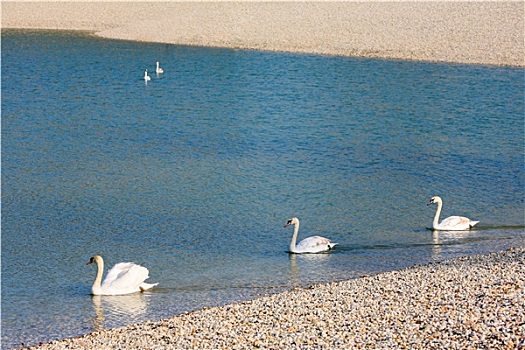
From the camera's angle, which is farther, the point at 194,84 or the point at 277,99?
the point at 194,84

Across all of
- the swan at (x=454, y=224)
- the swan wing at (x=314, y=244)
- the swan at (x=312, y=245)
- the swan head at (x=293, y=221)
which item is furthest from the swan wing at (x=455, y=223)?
the swan head at (x=293, y=221)

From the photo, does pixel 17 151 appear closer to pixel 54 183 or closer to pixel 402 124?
pixel 54 183

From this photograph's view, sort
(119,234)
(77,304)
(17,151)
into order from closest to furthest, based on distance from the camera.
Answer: (77,304)
(119,234)
(17,151)

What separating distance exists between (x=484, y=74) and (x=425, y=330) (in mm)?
25755

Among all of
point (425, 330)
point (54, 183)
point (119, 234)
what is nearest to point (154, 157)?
point (54, 183)

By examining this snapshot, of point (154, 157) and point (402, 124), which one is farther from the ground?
point (402, 124)

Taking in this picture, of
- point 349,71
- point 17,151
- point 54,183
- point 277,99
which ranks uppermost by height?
point 349,71

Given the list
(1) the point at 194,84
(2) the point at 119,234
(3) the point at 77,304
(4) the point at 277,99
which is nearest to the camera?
(3) the point at 77,304

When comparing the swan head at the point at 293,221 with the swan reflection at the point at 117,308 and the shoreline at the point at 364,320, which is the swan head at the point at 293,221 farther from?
the swan reflection at the point at 117,308

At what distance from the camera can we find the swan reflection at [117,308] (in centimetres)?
1145

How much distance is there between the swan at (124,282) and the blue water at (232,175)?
149 mm

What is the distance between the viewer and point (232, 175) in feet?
63.9

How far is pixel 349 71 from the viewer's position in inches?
1328

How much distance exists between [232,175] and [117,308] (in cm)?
776
